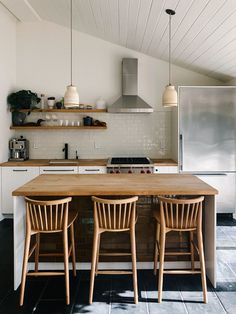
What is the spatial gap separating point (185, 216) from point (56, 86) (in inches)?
148

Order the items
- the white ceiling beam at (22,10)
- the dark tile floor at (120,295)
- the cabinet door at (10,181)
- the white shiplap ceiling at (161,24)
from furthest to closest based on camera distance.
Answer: the cabinet door at (10,181), the white ceiling beam at (22,10), the white shiplap ceiling at (161,24), the dark tile floor at (120,295)

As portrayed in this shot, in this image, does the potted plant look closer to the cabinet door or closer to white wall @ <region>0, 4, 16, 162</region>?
white wall @ <region>0, 4, 16, 162</region>

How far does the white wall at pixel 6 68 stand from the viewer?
194 inches

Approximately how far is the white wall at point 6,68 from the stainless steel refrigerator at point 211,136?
9.52ft

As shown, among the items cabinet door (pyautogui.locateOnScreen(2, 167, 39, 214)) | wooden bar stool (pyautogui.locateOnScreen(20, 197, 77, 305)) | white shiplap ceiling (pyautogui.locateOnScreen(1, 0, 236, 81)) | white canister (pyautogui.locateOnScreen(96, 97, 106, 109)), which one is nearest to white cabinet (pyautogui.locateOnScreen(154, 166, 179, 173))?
white canister (pyautogui.locateOnScreen(96, 97, 106, 109))

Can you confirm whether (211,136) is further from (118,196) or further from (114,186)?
(114,186)

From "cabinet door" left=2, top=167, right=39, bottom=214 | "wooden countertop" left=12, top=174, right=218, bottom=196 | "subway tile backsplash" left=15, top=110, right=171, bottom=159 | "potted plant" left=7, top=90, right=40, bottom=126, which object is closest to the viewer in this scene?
"wooden countertop" left=12, top=174, right=218, bottom=196

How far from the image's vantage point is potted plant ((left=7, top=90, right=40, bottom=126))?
518cm

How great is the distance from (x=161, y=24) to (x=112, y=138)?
233cm

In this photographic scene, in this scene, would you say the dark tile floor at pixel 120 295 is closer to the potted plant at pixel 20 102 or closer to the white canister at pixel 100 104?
the potted plant at pixel 20 102

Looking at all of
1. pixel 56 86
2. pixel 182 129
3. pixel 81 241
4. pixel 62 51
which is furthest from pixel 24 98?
pixel 81 241

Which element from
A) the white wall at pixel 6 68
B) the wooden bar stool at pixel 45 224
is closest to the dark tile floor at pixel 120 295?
the wooden bar stool at pixel 45 224

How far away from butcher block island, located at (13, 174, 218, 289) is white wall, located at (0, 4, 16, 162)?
209cm

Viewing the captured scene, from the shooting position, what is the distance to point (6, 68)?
509 cm
